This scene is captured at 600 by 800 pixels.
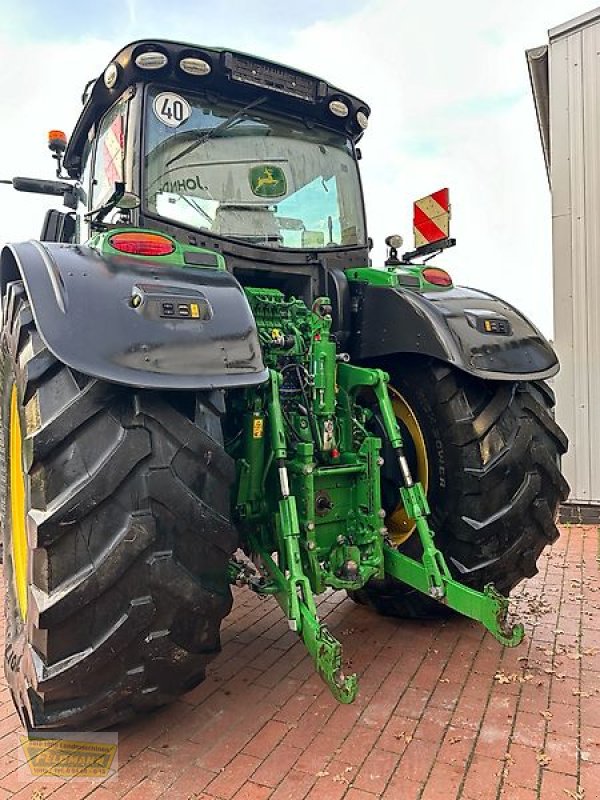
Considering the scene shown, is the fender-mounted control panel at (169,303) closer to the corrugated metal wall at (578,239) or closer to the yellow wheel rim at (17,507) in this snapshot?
the yellow wheel rim at (17,507)

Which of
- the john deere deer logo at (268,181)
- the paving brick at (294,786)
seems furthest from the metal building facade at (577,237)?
the paving brick at (294,786)

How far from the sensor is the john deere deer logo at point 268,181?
3.32m

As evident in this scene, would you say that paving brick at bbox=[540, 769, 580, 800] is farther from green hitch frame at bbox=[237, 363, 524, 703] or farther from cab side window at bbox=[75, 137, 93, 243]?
cab side window at bbox=[75, 137, 93, 243]

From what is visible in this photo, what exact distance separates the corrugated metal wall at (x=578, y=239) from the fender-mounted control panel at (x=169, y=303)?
4788mm

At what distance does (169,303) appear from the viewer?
7.45ft

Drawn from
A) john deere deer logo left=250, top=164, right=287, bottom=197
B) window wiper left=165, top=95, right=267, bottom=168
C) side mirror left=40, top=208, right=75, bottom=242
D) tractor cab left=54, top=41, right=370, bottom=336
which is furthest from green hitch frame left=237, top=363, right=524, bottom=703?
side mirror left=40, top=208, right=75, bottom=242

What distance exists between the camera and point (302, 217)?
349 cm

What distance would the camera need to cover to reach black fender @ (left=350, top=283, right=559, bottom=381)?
118 inches

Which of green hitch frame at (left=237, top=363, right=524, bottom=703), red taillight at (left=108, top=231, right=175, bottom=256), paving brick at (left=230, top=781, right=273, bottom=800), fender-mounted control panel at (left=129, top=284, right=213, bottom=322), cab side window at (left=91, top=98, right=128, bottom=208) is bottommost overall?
paving brick at (left=230, top=781, right=273, bottom=800)

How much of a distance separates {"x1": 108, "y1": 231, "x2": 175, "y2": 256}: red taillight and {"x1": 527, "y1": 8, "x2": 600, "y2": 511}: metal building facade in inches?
184

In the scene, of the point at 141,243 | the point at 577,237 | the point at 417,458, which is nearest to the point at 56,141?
the point at 141,243

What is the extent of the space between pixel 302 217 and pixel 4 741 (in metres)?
2.65

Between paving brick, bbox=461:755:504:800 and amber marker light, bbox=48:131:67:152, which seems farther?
amber marker light, bbox=48:131:67:152

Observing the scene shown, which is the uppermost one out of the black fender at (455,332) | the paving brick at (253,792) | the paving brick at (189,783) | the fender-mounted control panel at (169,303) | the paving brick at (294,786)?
the fender-mounted control panel at (169,303)
